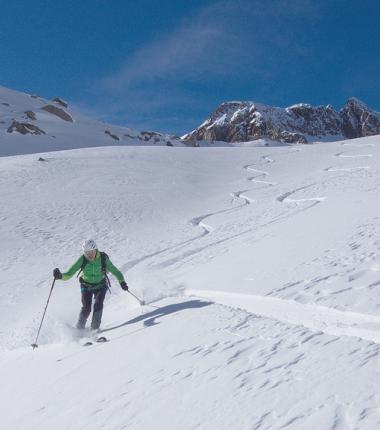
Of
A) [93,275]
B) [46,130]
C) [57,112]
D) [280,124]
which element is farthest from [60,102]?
[280,124]

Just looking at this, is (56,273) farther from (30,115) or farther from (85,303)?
(30,115)

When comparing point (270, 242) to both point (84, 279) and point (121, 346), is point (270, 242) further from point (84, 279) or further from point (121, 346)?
point (121, 346)

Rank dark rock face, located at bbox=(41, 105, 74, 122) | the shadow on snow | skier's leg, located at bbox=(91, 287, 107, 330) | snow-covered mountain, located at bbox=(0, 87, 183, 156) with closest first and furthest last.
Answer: the shadow on snow
skier's leg, located at bbox=(91, 287, 107, 330)
snow-covered mountain, located at bbox=(0, 87, 183, 156)
dark rock face, located at bbox=(41, 105, 74, 122)

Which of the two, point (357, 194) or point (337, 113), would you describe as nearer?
point (357, 194)

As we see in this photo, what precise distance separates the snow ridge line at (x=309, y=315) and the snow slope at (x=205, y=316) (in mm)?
24

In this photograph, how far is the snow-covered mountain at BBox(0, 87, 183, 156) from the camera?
5026 cm

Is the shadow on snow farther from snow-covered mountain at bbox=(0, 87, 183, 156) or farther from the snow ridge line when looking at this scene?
snow-covered mountain at bbox=(0, 87, 183, 156)

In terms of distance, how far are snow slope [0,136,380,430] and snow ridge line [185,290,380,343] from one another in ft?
0.08

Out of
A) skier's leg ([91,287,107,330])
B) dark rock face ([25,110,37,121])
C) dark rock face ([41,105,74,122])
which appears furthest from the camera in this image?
dark rock face ([41,105,74,122])

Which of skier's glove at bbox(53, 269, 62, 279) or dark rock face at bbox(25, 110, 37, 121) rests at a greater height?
dark rock face at bbox(25, 110, 37, 121)

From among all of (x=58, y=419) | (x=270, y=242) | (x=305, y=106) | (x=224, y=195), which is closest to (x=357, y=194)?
(x=270, y=242)

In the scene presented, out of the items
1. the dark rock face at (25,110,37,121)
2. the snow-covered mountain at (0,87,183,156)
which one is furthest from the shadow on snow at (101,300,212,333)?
the dark rock face at (25,110,37,121)

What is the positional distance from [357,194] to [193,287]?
8.70m

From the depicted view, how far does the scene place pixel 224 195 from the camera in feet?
69.8
